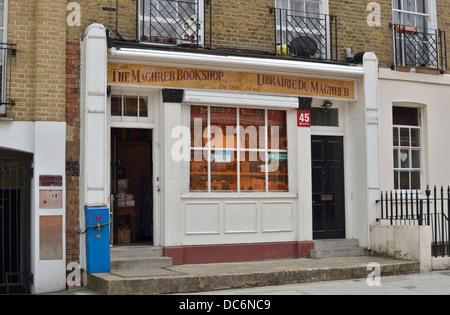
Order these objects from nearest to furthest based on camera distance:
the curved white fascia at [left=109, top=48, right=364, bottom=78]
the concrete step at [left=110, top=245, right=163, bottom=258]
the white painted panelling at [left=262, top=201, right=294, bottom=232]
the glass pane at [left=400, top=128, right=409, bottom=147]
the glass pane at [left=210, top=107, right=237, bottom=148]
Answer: the concrete step at [left=110, top=245, right=163, bottom=258], the curved white fascia at [left=109, top=48, right=364, bottom=78], the glass pane at [left=210, top=107, right=237, bottom=148], the white painted panelling at [left=262, top=201, right=294, bottom=232], the glass pane at [left=400, top=128, right=409, bottom=147]

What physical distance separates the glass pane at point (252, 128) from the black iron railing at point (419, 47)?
3585mm

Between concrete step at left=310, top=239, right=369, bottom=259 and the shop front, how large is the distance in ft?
0.74

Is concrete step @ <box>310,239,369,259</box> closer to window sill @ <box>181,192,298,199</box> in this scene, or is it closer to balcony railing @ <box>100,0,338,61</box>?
window sill @ <box>181,192,298,199</box>

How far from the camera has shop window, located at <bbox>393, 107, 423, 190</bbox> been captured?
1328 centimetres

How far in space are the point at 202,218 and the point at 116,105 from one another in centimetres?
270

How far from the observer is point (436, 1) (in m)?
13.9

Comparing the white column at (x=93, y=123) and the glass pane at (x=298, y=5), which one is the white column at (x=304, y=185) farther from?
the white column at (x=93, y=123)

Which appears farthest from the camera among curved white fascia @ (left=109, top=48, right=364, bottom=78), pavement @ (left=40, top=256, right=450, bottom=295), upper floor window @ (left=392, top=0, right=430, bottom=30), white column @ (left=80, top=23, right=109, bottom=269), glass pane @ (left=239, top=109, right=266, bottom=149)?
upper floor window @ (left=392, top=0, right=430, bottom=30)

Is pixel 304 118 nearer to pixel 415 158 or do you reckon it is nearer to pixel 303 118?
pixel 303 118

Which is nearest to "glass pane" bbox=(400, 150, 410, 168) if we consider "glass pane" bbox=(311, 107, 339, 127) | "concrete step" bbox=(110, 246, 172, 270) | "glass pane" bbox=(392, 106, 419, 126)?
"glass pane" bbox=(392, 106, 419, 126)

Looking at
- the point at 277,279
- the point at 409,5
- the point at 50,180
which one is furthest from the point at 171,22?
the point at 409,5

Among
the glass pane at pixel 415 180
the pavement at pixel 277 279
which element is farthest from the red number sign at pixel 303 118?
the glass pane at pixel 415 180

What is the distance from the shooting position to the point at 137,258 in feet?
34.2

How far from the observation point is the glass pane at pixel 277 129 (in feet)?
39.8
